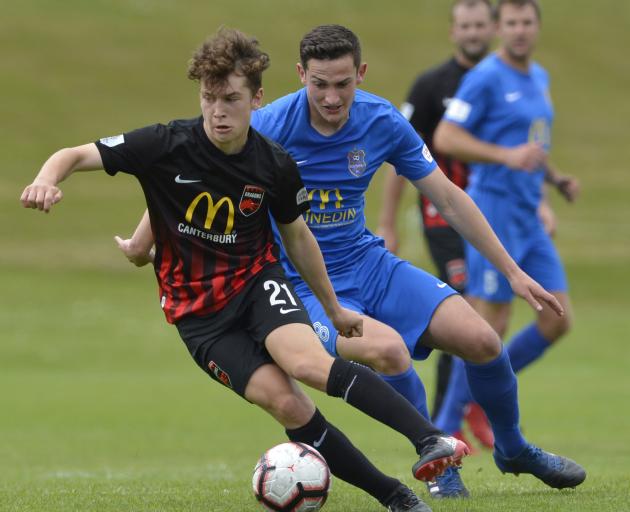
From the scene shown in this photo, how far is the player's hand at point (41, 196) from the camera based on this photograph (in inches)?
209

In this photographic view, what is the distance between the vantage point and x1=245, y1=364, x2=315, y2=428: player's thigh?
5973 millimetres

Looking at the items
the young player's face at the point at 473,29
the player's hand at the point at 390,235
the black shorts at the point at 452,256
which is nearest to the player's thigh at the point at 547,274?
the black shorts at the point at 452,256

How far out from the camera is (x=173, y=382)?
59.0ft

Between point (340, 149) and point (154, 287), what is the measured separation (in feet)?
76.6

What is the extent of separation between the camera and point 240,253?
20.8 ft

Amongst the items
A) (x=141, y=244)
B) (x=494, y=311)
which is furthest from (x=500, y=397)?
(x=494, y=311)

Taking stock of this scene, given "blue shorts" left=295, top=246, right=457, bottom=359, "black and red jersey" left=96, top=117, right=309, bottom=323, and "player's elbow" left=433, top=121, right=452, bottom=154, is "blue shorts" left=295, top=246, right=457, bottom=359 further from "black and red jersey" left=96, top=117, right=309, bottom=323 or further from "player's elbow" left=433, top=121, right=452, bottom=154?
"player's elbow" left=433, top=121, right=452, bottom=154

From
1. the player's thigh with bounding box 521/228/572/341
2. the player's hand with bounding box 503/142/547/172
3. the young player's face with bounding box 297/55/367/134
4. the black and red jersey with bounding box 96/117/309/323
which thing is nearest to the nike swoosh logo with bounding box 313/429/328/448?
the black and red jersey with bounding box 96/117/309/323

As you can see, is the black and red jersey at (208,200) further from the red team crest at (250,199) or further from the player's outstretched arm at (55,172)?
the player's outstretched arm at (55,172)

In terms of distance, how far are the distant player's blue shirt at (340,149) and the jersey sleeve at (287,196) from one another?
2.35 feet

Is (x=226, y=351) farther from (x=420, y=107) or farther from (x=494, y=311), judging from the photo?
(x=420, y=107)

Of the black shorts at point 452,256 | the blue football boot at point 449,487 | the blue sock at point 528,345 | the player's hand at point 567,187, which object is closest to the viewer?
the blue football boot at point 449,487

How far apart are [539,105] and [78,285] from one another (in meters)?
20.5

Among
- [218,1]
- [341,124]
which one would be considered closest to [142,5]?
[218,1]
